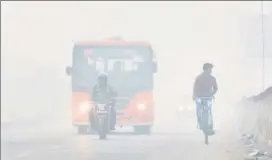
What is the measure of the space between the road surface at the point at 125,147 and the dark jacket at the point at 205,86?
538 millimetres

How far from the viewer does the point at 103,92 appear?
378 inches

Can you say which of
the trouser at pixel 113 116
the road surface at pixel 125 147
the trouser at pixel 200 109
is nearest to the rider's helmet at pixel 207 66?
the trouser at pixel 200 109

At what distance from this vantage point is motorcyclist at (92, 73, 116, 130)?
951 cm

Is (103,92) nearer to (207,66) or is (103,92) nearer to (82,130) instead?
(82,130)

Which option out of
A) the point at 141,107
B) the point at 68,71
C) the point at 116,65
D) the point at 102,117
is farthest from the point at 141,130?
the point at 68,71

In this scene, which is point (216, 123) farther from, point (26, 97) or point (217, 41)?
point (26, 97)

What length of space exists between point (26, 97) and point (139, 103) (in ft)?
4.53

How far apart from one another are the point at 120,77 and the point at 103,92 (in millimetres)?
306

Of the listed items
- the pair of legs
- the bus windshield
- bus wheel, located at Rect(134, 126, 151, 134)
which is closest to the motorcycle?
the pair of legs

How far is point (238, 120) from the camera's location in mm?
9914

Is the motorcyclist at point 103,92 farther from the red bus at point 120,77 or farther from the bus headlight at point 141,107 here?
the bus headlight at point 141,107

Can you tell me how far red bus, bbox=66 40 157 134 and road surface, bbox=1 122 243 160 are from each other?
0.65 feet

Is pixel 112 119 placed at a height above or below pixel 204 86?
below

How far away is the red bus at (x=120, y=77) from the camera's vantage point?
9.76 meters
